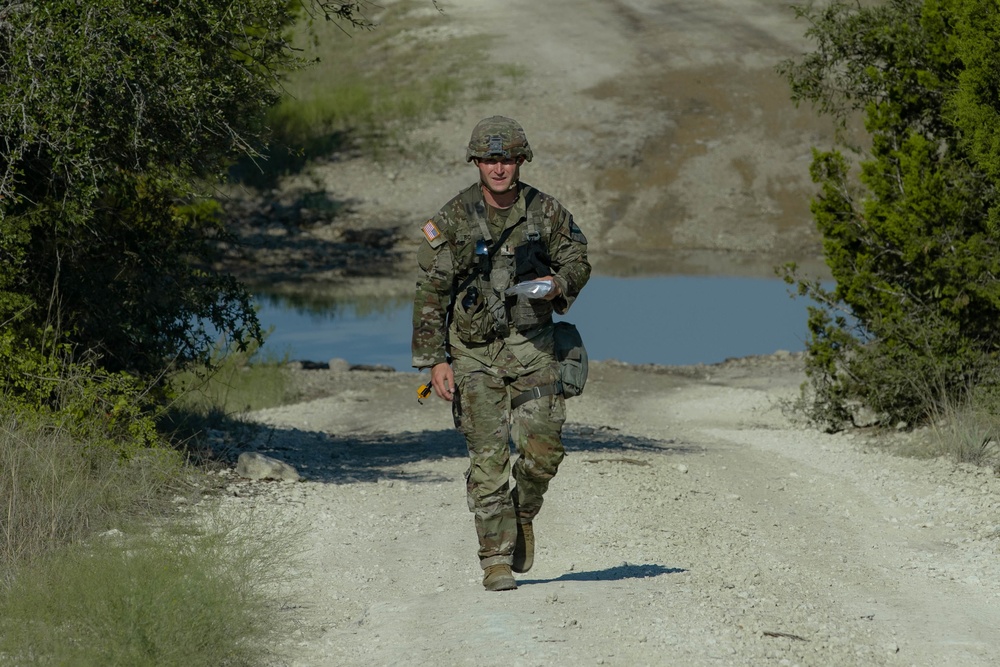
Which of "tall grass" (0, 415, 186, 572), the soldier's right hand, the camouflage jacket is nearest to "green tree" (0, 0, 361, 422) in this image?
"tall grass" (0, 415, 186, 572)

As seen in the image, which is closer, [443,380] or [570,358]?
[443,380]

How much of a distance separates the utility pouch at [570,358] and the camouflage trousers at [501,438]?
68 mm

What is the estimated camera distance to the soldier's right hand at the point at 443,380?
753cm

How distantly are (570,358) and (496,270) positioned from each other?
63cm

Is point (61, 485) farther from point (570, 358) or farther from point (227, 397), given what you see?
point (227, 397)

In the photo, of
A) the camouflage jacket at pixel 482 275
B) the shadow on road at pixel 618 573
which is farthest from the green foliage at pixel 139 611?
the shadow on road at pixel 618 573

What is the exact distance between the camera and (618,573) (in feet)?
28.0

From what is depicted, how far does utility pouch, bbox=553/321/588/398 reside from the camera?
25.0 ft

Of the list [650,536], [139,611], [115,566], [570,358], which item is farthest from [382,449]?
[139,611]

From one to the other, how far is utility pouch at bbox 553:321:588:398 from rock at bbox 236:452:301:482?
492 centimetres

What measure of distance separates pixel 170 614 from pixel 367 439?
34.0ft

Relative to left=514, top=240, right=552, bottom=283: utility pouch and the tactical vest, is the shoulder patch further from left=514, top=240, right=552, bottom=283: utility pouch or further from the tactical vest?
left=514, top=240, right=552, bottom=283: utility pouch

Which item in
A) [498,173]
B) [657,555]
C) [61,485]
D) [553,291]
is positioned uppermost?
[498,173]

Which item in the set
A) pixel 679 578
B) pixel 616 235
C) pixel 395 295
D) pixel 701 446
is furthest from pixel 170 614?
pixel 616 235
